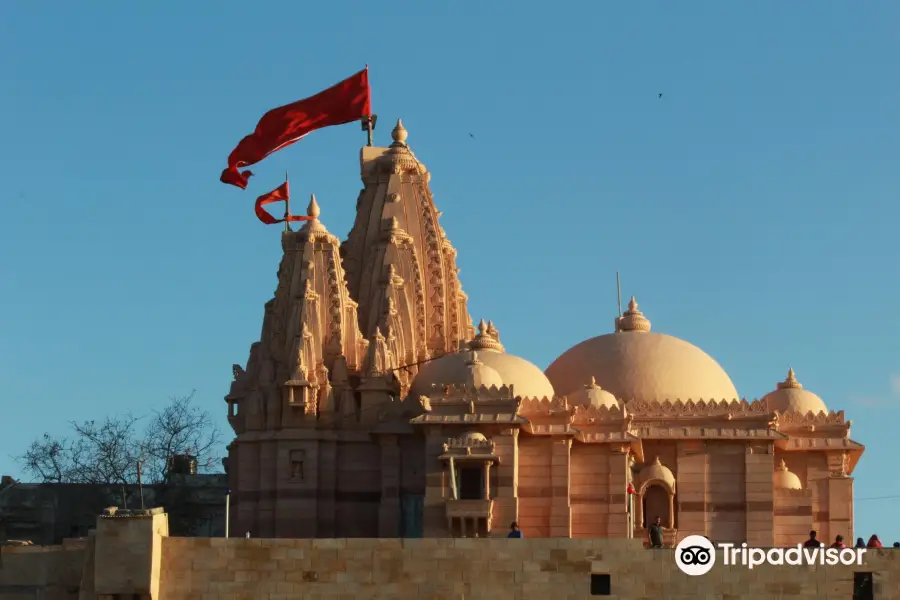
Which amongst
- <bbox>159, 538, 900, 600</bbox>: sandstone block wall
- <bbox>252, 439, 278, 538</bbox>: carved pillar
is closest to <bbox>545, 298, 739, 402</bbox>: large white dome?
<bbox>252, 439, 278, 538</bbox>: carved pillar

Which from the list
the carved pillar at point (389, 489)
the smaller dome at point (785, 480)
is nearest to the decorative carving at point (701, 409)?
the smaller dome at point (785, 480)

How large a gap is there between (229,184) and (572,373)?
489 inches

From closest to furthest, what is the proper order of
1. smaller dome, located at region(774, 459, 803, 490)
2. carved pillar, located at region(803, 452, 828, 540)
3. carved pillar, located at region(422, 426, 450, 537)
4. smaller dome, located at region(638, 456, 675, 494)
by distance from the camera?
1. carved pillar, located at region(422, 426, 450, 537)
2. smaller dome, located at region(638, 456, 675, 494)
3. smaller dome, located at region(774, 459, 803, 490)
4. carved pillar, located at region(803, 452, 828, 540)

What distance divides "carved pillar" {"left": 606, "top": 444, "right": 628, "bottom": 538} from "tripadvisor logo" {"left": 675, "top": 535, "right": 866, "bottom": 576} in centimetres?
1028

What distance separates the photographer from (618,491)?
57062 millimetres

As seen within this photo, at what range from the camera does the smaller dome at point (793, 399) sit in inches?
2483

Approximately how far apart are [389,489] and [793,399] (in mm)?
13188

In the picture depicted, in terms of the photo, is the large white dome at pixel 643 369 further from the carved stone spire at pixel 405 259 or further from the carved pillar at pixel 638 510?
the carved stone spire at pixel 405 259

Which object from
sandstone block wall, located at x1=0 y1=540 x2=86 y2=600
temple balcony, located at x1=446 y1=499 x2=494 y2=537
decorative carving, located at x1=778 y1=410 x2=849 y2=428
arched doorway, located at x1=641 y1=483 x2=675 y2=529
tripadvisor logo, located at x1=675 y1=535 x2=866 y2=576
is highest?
decorative carving, located at x1=778 y1=410 x2=849 y2=428

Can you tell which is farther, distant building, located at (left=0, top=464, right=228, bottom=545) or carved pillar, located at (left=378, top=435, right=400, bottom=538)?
distant building, located at (left=0, top=464, right=228, bottom=545)

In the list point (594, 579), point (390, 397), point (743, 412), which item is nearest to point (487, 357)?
point (390, 397)

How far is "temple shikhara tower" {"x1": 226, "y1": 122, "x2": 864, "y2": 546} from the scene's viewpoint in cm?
5622

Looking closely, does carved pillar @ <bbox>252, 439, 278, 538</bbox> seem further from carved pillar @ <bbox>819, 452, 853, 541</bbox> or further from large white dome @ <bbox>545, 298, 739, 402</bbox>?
carved pillar @ <bbox>819, 452, 853, 541</bbox>

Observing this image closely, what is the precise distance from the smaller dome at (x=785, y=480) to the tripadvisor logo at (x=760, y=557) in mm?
13130
